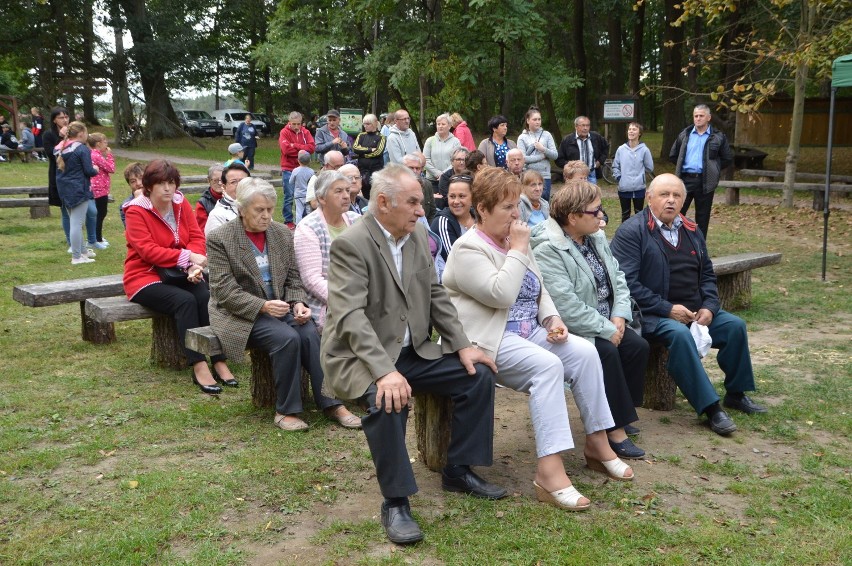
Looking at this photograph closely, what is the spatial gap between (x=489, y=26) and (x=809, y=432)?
634 inches

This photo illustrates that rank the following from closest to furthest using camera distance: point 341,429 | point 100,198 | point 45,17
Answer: point 341,429 → point 100,198 → point 45,17

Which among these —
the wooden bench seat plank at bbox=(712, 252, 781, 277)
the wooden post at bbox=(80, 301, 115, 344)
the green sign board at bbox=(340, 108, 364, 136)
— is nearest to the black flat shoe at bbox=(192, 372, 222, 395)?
the wooden post at bbox=(80, 301, 115, 344)

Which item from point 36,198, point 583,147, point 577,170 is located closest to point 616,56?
point 583,147

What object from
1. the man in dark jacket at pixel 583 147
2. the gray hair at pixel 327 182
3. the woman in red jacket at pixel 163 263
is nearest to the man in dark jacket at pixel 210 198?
the woman in red jacket at pixel 163 263

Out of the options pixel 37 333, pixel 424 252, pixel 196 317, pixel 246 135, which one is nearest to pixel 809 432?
pixel 424 252

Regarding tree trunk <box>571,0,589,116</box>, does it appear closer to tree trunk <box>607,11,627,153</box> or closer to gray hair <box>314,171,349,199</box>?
tree trunk <box>607,11,627,153</box>

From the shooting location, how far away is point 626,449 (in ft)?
14.8

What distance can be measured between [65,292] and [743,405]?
481 centimetres

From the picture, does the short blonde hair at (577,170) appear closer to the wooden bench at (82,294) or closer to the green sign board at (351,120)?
the wooden bench at (82,294)

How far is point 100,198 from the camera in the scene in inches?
444

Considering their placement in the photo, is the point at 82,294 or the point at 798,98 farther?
the point at 798,98

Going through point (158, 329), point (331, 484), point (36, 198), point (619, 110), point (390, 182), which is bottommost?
point (331, 484)

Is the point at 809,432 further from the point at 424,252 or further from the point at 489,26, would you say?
the point at 489,26

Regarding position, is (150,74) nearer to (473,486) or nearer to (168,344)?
(168,344)
